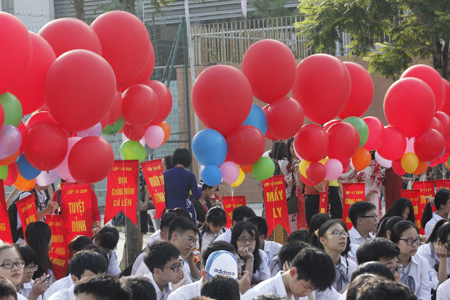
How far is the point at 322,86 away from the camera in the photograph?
465 centimetres

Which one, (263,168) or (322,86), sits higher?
(322,86)

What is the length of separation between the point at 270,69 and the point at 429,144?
2119mm

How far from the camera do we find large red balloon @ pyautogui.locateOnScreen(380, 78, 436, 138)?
5.47 meters

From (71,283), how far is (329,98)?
265 centimetres

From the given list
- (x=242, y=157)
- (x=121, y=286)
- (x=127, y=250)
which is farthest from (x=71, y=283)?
(x=127, y=250)

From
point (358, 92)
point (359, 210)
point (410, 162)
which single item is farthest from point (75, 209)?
point (410, 162)

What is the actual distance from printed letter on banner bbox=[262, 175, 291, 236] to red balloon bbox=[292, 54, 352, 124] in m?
0.89

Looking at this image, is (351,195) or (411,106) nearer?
(411,106)

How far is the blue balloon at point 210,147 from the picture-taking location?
432 centimetres

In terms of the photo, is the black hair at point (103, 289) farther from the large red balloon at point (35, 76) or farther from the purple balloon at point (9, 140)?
the large red balloon at point (35, 76)

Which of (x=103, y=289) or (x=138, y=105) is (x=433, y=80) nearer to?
(x=138, y=105)

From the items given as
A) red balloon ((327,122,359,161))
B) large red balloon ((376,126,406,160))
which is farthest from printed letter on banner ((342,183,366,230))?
red balloon ((327,122,359,161))

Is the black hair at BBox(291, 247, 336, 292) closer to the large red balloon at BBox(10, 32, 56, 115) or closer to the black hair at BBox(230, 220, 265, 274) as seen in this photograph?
the black hair at BBox(230, 220, 265, 274)

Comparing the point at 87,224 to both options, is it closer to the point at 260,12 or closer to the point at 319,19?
the point at 319,19
